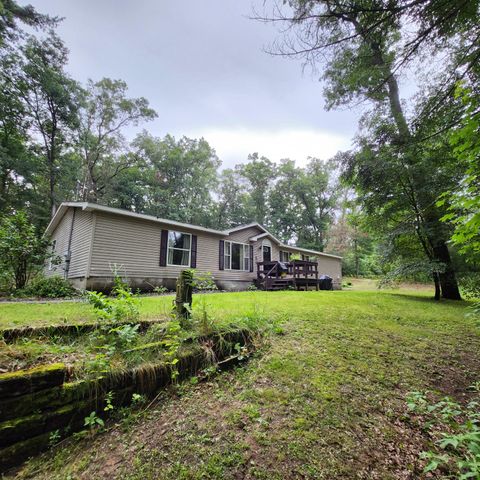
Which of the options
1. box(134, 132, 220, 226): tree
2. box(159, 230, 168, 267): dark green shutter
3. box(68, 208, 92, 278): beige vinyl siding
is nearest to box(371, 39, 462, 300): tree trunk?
box(159, 230, 168, 267): dark green shutter

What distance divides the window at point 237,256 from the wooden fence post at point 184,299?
8.82m

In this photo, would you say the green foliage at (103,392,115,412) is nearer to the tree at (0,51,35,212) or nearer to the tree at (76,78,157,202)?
the tree at (0,51,35,212)

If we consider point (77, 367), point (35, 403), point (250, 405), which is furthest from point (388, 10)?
point (35, 403)

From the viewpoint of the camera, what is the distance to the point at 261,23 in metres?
2.80

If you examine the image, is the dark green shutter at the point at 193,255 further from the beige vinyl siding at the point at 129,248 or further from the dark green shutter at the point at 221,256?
the dark green shutter at the point at 221,256

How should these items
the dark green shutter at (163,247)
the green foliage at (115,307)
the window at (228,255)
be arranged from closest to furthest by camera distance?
the green foliage at (115,307), the dark green shutter at (163,247), the window at (228,255)

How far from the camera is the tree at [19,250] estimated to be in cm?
659

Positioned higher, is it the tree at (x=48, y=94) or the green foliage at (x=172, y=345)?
the tree at (x=48, y=94)

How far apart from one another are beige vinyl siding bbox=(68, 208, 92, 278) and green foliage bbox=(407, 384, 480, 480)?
846cm

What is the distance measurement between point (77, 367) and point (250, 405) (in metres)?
1.49

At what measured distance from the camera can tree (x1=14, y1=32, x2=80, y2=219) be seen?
540 inches

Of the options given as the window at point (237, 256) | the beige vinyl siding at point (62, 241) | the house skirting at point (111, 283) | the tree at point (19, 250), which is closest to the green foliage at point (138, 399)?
the house skirting at point (111, 283)

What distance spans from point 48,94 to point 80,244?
13.1 metres

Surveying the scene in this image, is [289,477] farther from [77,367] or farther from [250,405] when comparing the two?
[77,367]
